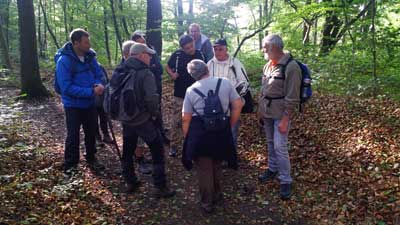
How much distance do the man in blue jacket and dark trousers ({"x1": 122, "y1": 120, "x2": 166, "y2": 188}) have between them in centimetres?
104

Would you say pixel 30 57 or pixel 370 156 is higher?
pixel 30 57

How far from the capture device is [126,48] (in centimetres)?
537

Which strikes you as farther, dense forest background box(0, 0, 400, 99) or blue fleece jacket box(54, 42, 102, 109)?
dense forest background box(0, 0, 400, 99)

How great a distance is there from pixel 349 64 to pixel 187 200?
23.1 ft

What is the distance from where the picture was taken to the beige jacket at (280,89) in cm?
441

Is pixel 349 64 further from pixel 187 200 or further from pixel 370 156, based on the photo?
pixel 187 200

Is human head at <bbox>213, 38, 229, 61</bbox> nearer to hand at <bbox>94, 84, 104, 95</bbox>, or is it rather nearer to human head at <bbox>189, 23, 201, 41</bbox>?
human head at <bbox>189, 23, 201, 41</bbox>

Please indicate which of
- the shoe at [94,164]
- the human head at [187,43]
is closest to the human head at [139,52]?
the human head at [187,43]

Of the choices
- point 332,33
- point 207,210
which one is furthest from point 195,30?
point 332,33

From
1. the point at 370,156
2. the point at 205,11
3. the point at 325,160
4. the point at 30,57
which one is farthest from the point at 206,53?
the point at 30,57

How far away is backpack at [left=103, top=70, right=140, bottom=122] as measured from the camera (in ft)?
14.8

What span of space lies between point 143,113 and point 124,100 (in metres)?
0.31

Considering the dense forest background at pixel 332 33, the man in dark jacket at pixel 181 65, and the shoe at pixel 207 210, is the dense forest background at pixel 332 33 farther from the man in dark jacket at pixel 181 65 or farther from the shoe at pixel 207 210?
the shoe at pixel 207 210

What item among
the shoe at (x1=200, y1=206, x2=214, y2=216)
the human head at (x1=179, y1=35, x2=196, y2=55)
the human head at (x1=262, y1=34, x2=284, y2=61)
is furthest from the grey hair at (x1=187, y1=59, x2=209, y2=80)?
the shoe at (x1=200, y1=206, x2=214, y2=216)
